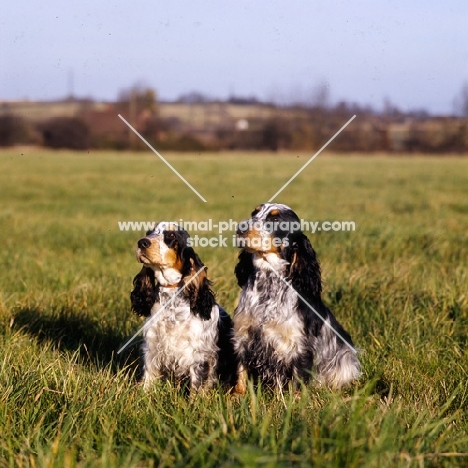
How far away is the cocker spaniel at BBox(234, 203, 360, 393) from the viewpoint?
4684 millimetres

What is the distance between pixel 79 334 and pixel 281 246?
2.04 meters

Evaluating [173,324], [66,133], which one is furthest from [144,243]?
[66,133]

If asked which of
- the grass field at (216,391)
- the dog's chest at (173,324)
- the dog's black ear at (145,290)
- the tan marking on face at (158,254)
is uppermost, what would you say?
the tan marking on face at (158,254)

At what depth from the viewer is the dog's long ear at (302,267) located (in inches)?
185

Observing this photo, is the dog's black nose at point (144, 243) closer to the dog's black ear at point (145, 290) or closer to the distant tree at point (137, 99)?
the dog's black ear at point (145, 290)

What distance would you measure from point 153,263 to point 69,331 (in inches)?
59.6

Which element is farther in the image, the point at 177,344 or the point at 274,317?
the point at 177,344

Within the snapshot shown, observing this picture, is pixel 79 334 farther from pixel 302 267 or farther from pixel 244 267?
pixel 302 267

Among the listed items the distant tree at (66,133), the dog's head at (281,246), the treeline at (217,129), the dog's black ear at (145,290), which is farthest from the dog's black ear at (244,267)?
the distant tree at (66,133)

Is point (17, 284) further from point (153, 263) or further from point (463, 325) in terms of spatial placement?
point (463, 325)

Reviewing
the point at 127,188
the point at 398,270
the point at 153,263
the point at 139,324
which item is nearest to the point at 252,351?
the point at 153,263

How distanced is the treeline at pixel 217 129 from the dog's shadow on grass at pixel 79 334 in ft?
109

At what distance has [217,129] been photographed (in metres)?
52.0

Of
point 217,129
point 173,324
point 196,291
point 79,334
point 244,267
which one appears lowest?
point 79,334
